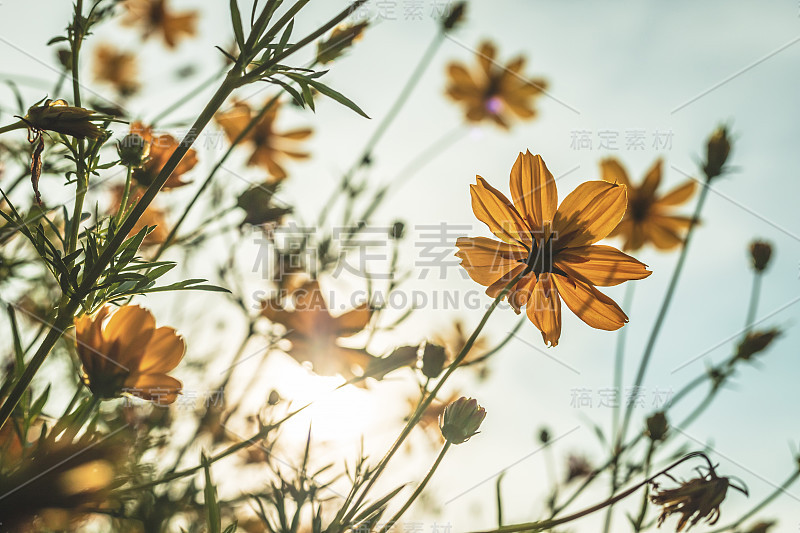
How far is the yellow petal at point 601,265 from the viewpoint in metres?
0.69

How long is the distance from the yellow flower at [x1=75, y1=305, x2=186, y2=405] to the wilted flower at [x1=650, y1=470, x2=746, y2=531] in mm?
579

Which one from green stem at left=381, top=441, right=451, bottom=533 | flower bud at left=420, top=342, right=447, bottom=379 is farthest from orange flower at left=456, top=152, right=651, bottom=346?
green stem at left=381, top=441, right=451, bottom=533

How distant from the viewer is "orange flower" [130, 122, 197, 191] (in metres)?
0.67

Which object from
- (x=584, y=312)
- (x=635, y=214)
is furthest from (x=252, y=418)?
(x=635, y=214)

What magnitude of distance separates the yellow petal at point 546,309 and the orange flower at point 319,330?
0.27 metres

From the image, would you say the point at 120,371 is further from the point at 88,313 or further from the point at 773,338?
the point at 773,338

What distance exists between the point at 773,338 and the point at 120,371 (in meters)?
1.21

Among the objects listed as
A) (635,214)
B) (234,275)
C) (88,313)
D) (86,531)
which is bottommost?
(86,531)

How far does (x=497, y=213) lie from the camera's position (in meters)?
0.75

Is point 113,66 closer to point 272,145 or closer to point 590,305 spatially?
point 272,145

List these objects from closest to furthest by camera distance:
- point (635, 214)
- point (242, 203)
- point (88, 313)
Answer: point (88, 313)
point (242, 203)
point (635, 214)

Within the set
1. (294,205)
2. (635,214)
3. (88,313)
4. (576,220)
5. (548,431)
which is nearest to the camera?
(88,313)

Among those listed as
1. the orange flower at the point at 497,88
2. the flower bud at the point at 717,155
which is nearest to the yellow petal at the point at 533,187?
the flower bud at the point at 717,155

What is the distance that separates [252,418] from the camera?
0.94m
